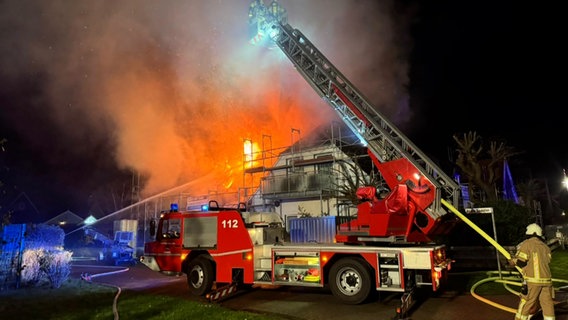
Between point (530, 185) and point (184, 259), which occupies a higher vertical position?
point (530, 185)

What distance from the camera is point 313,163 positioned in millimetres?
24125

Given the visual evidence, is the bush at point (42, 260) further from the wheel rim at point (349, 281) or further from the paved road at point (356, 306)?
the wheel rim at point (349, 281)

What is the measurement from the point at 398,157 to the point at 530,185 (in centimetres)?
2857

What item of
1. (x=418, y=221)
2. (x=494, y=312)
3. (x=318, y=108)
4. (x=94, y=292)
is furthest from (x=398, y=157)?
(x=318, y=108)

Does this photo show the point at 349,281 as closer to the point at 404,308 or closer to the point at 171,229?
the point at 404,308

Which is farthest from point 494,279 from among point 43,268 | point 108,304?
point 43,268

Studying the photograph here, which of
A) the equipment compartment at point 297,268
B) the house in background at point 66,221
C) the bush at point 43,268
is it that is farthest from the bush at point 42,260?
the house in background at point 66,221

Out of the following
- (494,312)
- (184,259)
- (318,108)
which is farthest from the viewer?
(318,108)

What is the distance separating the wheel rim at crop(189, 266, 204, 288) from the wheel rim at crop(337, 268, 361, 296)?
4.27 m

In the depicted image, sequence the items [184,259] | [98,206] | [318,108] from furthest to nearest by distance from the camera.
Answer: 1. [98,206]
2. [318,108]
3. [184,259]

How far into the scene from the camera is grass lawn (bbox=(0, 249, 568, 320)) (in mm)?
8241

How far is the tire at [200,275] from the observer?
10.9 metres

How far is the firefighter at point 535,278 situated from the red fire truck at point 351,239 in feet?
6.83

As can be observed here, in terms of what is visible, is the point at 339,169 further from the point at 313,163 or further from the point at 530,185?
the point at 530,185
